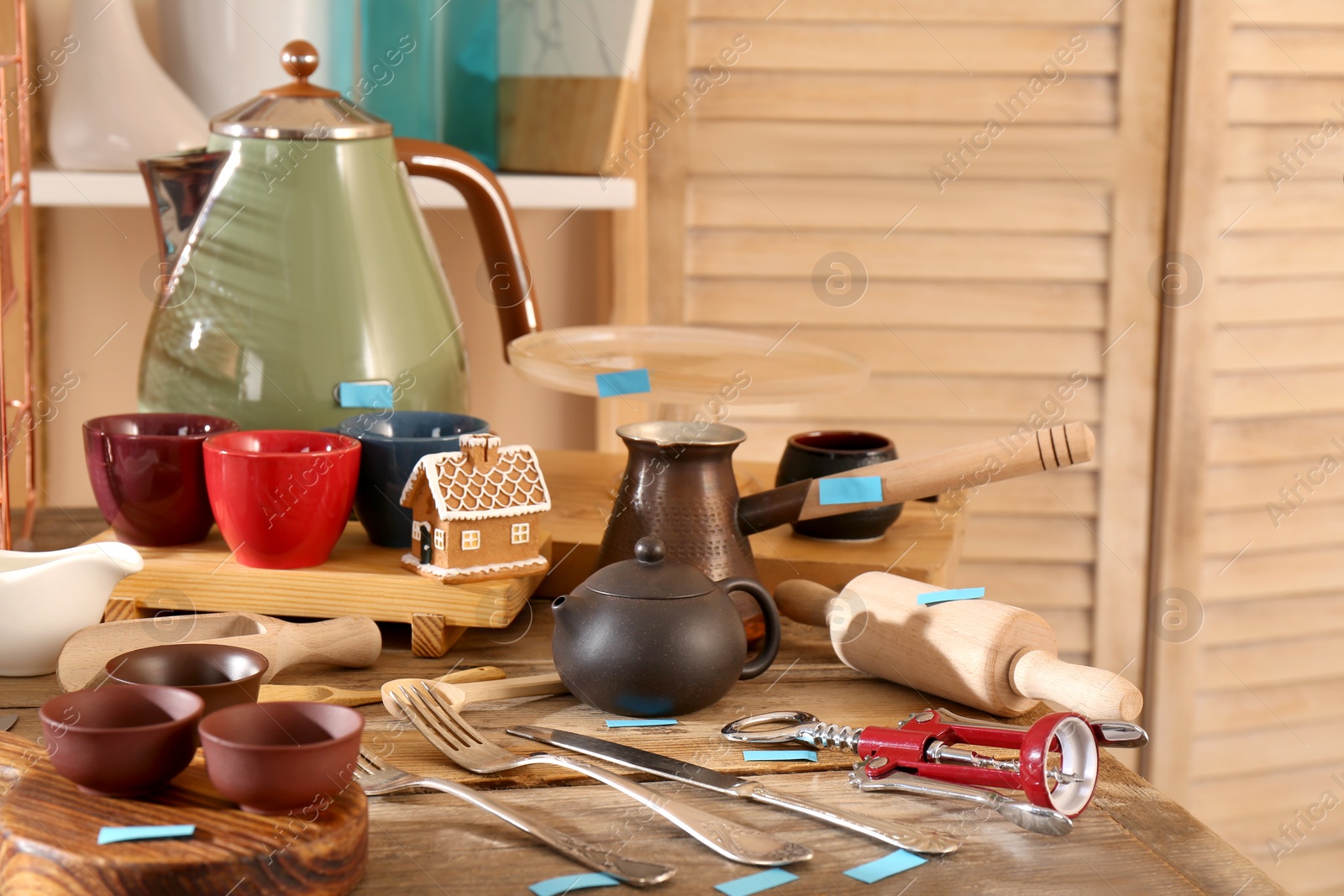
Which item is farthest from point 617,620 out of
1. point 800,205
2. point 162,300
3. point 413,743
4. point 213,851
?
point 800,205

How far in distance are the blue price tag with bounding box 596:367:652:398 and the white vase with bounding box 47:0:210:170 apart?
68 cm

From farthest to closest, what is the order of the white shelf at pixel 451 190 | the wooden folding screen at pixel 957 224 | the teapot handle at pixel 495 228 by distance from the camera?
the wooden folding screen at pixel 957 224 → the white shelf at pixel 451 190 → the teapot handle at pixel 495 228

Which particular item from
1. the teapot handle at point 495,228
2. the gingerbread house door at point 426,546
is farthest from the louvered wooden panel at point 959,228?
the gingerbread house door at point 426,546

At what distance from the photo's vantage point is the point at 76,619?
0.79 m

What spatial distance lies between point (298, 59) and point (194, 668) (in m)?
0.55

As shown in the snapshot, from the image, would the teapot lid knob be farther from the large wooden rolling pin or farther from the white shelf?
the white shelf

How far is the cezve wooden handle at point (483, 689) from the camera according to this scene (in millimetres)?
750

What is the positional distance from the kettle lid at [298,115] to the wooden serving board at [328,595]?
0.35 meters

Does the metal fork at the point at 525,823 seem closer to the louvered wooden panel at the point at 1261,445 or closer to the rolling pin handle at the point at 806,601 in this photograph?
the rolling pin handle at the point at 806,601

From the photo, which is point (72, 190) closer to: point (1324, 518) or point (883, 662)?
point (883, 662)

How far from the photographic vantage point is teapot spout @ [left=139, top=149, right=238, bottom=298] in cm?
102

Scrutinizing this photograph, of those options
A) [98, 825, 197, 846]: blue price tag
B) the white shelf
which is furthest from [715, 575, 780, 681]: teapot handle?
the white shelf

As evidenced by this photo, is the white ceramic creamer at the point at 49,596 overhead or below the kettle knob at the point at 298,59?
below

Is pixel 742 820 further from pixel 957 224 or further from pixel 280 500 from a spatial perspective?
pixel 957 224
